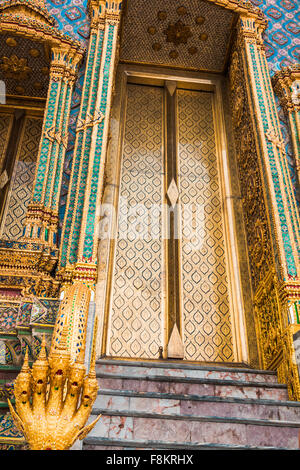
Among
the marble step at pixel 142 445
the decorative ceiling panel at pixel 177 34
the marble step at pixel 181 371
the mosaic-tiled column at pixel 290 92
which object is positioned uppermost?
the decorative ceiling panel at pixel 177 34

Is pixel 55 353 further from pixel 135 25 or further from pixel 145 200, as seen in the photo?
pixel 135 25

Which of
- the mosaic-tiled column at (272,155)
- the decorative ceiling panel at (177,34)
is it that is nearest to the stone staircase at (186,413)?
the mosaic-tiled column at (272,155)

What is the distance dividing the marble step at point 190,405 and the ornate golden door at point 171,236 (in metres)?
1.74

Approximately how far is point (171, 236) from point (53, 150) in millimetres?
1892

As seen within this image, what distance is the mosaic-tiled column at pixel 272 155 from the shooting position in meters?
4.69

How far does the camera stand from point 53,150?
5.71 meters

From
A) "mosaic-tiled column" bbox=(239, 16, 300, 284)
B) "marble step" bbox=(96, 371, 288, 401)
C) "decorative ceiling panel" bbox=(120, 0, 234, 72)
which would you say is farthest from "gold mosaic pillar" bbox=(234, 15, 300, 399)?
"decorative ceiling panel" bbox=(120, 0, 234, 72)

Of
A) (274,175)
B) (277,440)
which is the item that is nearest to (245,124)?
(274,175)

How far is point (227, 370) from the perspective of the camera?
4457 millimetres

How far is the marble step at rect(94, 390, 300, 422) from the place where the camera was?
348 cm

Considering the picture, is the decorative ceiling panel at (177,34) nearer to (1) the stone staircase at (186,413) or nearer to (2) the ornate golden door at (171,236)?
(2) the ornate golden door at (171,236)

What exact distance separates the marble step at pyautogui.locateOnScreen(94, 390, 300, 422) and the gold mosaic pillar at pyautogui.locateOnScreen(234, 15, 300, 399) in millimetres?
500

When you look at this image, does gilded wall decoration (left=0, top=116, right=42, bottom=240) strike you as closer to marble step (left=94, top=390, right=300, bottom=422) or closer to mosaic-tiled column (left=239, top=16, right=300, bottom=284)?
marble step (left=94, top=390, right=300, bottom=422)

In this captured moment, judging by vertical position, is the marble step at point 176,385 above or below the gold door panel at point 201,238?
below
